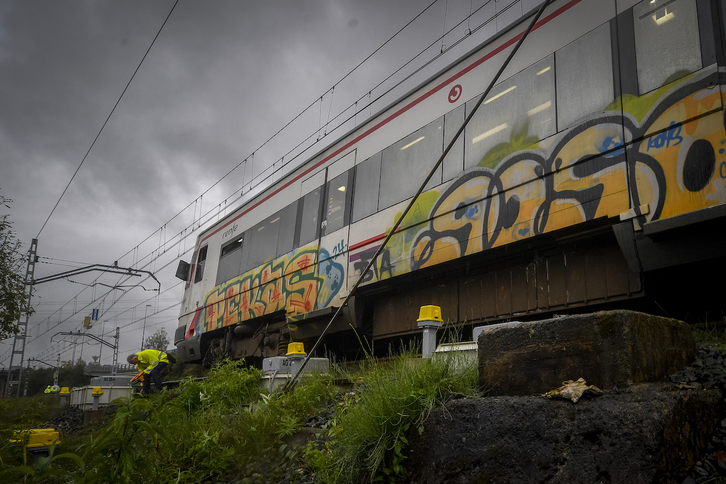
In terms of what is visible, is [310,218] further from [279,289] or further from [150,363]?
[150,363]

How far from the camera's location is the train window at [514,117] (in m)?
5.21

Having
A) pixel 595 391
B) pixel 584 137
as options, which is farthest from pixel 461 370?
pixel 584 137

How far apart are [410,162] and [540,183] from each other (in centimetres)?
213

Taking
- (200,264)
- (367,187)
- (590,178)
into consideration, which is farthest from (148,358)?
(590,178)

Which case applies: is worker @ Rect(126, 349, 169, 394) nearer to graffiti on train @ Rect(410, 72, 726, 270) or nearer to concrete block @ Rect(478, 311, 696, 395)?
graffiti on train @ Rect(410, 72, 726, 270)

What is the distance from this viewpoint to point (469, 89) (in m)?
6.17

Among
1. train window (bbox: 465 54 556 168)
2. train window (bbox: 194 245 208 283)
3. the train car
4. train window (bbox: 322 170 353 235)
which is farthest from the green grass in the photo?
train window (bbox: 194 245 208 283)

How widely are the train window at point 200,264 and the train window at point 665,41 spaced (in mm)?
10652

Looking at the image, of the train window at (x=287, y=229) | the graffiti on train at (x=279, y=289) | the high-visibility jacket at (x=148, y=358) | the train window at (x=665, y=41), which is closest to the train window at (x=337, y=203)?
the graffiti on train at (x=279, y=289)

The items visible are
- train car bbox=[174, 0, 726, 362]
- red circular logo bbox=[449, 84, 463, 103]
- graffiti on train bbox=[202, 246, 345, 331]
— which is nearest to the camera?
train car bbox=[174, 0, 726, 362]

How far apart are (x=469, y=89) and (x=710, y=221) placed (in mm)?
3086

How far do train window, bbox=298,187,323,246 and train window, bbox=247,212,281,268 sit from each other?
95cm

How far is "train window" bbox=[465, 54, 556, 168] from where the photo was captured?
17.1 ft

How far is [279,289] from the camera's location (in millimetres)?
9203
